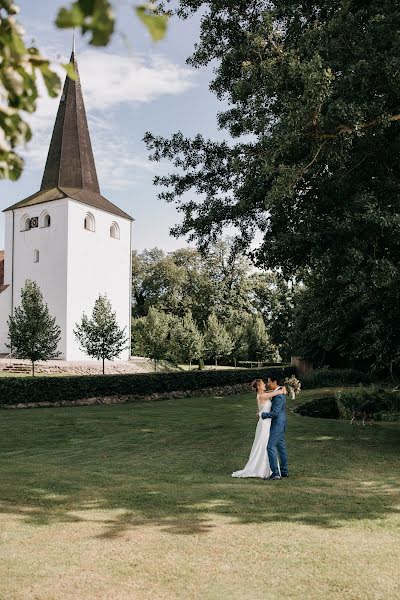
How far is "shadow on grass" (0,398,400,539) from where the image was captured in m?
8.24

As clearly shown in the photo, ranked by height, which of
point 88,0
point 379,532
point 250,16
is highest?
point 250,16

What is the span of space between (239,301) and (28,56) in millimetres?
68325

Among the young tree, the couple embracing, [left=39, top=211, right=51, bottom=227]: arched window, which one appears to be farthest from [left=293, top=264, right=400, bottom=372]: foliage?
[left=39, top=211, right=51, bottom=227]: arched window

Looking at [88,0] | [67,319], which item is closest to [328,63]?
[88,0]

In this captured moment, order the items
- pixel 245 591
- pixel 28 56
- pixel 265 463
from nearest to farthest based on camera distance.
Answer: pixel 28 56
pixel 245 591
pixel 265 463

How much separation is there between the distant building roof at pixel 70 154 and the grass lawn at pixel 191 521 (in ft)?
129

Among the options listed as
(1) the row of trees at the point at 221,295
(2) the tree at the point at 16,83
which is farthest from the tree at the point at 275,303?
(2) the tree at the point at 16,83

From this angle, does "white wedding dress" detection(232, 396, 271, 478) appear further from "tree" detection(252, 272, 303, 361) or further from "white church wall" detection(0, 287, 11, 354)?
"tree" detection(252, 272, 303, 361)

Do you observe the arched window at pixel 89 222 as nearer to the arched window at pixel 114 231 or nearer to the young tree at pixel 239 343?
the arched window at pixel 114 231

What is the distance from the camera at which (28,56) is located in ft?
7.88

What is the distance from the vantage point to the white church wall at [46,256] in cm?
4931

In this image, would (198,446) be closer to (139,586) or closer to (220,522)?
(220,522)

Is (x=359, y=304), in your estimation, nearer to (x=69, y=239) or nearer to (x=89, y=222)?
(x=69, y=239)

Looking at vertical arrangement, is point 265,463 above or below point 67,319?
below
